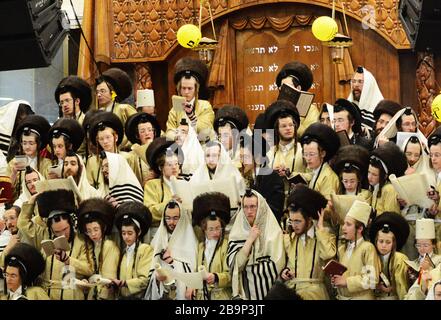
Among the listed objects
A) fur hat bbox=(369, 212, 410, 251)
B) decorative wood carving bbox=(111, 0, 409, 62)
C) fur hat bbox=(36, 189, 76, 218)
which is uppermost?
decorative wood carving bbox=(111, 0, 409, 62)

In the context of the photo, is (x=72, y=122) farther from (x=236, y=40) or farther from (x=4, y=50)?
(x=236, y=40)

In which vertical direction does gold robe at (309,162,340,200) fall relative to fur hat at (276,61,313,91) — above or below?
below

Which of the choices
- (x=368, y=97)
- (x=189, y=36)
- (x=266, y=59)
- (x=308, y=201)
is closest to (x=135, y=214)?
(x=308, y=201)

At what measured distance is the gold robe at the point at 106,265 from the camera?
8.70m

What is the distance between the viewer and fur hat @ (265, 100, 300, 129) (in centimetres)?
945

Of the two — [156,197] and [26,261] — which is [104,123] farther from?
[26,261]

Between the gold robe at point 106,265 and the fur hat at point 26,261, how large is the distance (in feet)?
1.23

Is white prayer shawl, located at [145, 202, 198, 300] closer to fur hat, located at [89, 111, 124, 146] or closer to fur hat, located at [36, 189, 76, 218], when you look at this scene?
fur hat, located at [36, 189, 76, 218]

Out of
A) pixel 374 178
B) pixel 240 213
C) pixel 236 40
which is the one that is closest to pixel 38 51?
pixel 240 213

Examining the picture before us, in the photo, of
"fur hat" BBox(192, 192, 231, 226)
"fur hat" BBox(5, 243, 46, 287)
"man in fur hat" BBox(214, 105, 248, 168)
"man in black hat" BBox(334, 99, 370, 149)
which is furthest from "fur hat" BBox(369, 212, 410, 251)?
"fur hat" BBox(5, 243, 46, 287)

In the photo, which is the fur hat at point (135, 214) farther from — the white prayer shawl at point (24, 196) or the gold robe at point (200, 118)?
the gold robe at point (200, 118)

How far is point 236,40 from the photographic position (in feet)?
42.1

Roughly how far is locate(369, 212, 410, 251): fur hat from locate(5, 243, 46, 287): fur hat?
7.86 feet

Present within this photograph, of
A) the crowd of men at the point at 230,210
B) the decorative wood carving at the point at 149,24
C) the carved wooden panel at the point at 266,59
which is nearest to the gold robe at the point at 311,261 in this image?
the crowd of men at the point at 230,210
